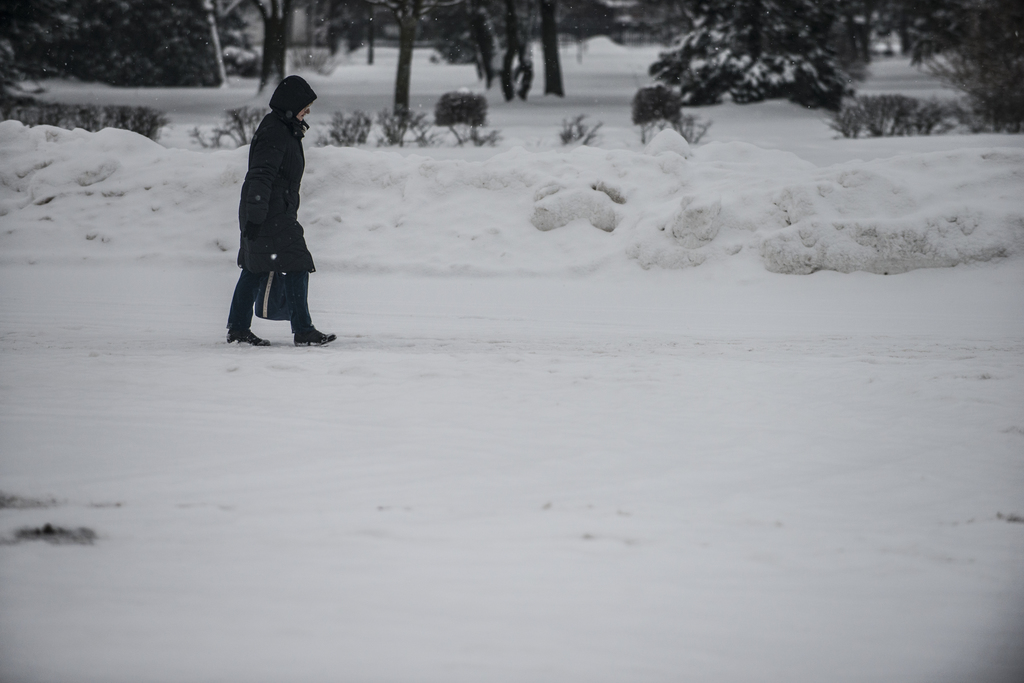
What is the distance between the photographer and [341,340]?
20.4 feet

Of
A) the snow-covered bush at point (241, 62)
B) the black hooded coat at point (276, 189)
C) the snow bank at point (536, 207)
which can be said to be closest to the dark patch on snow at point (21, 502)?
the black hooded coat at point (276, 189)

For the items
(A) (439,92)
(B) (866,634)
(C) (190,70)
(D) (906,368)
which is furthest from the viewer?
(C) (190,70)

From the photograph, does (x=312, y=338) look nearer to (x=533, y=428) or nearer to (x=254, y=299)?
(x=254, y=299)

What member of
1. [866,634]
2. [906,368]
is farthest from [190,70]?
[866,634]

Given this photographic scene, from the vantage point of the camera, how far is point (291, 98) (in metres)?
5.45

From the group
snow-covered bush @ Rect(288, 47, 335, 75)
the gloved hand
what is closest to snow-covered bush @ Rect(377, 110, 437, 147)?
the gloved hand

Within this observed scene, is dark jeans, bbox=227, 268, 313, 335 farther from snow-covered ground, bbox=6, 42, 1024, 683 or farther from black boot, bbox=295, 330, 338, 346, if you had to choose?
snow-covered ground, bbox=6, 42, 1024, 683

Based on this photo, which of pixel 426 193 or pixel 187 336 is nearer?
pixel 187 336

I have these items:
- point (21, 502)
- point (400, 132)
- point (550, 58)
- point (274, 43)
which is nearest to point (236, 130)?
point (400, 132)

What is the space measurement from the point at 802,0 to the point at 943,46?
8.34m

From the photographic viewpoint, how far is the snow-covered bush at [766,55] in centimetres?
2270

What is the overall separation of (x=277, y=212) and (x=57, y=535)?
9.85 ft

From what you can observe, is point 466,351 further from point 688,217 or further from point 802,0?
point 802,0

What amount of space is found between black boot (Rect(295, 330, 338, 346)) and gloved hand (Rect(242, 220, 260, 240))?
2.44ft
